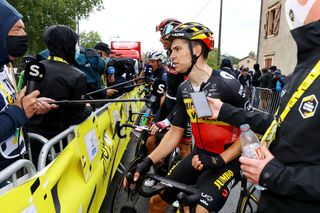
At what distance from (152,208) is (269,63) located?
2601cm

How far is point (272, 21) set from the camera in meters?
26.8

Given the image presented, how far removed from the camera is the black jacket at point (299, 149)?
138 centimetres

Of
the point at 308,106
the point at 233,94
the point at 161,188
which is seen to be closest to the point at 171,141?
the point at 161,188

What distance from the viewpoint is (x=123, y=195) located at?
3572 mm

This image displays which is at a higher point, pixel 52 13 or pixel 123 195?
pixel 52 13

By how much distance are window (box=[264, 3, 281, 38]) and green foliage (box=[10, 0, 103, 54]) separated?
15.7m

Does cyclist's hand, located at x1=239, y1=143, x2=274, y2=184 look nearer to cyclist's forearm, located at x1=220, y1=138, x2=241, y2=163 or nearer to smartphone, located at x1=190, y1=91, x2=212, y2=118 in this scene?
smartphone, located at x1=190, y1=91, x2=212, y2=118

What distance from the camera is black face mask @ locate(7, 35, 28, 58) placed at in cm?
244

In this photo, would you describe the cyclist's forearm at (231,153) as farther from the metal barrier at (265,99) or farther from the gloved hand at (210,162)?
the metal barrier at (265,99)

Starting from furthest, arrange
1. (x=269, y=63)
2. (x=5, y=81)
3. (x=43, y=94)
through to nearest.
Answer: (x=269, y=63), (x=43, y=94), (x=5, y=81)

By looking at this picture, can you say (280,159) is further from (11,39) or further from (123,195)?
(123,195)

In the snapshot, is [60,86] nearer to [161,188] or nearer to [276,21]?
[161,188]

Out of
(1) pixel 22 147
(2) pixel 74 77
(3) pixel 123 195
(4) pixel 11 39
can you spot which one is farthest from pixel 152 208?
(4) pixel 11 39

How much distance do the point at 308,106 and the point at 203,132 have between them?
1453 millimetres
